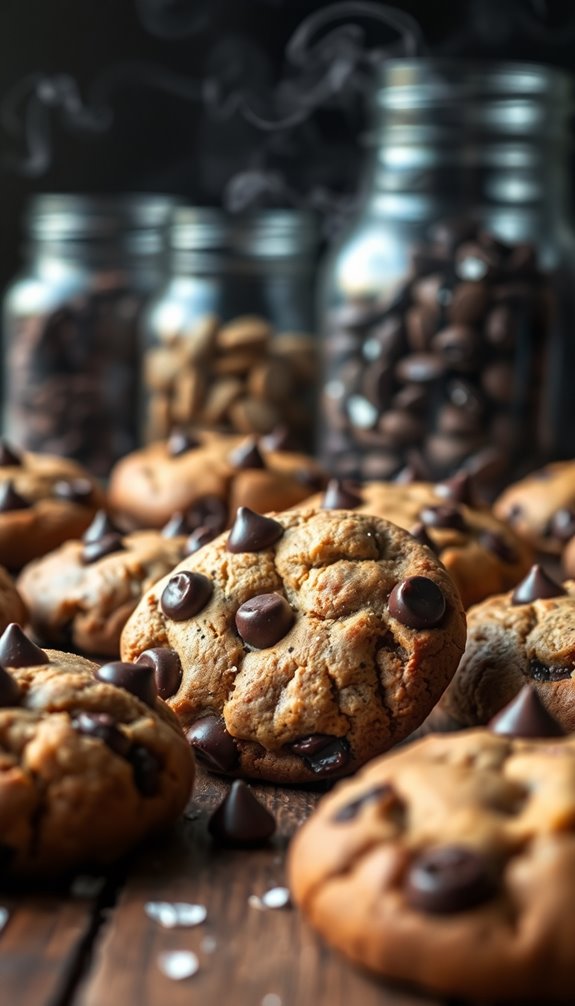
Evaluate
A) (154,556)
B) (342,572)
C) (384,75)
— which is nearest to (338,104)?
(384,75)

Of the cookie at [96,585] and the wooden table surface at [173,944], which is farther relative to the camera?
the cookie at [96,585]

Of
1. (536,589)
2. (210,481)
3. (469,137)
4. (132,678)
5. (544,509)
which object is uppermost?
(469,137)

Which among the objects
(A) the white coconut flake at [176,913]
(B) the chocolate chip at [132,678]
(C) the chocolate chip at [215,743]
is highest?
(B) the chocolate chip at [132,678]

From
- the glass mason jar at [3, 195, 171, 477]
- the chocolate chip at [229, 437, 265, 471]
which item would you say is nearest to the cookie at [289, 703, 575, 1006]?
the chocolate chip at [229, 437, 265, 471]

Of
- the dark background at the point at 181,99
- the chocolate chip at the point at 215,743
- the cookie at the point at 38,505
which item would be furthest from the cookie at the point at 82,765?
the dark background at the point at 181,99

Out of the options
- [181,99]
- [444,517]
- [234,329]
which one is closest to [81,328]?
[234,329]

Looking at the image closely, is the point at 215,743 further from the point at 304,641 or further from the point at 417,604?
the point at 417,604

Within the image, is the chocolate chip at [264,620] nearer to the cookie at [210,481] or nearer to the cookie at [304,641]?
the cookie at [304,641]
